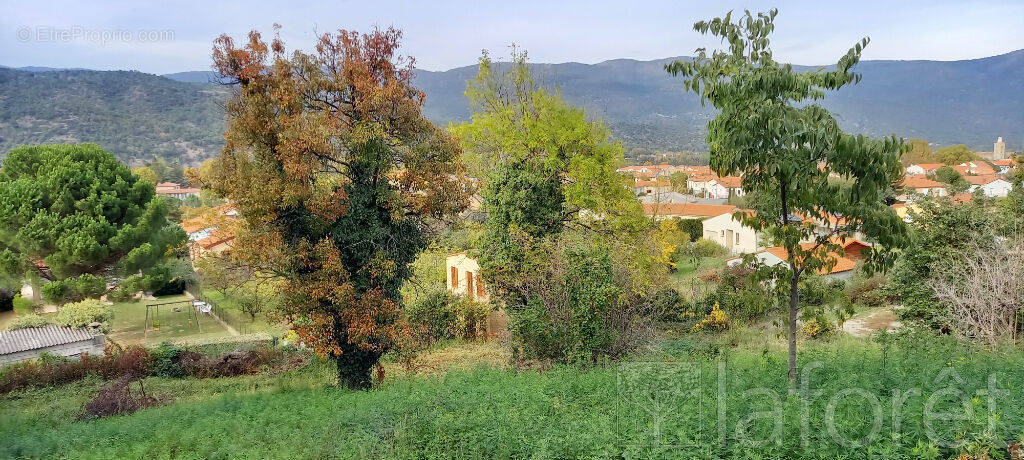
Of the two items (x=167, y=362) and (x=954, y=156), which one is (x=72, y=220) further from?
(x=954, y=156)

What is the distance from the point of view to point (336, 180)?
12789mm

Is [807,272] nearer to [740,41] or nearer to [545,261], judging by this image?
[740,41]

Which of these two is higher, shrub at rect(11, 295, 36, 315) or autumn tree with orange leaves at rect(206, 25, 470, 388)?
autumn tree with orange leaves at rect(206, 25, 470, 388)

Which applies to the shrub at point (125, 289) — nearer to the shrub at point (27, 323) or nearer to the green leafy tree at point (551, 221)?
the shrub at point (27, 323)

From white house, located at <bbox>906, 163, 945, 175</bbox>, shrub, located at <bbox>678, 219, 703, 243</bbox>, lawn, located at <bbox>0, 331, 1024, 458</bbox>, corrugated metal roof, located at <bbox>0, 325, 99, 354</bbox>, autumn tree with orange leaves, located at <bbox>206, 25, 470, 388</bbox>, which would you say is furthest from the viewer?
white house, located at <bbox>906, 163, 945, 175</bbox>

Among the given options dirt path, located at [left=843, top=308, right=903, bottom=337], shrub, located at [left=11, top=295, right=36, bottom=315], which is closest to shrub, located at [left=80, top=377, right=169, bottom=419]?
dirt path, located at [left=843, top=308, right=903, bottom=337]

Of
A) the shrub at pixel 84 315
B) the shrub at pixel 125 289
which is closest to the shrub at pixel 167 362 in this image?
the shrub at pixel 84 315

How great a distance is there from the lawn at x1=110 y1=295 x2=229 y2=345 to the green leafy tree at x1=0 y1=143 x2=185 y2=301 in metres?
2.13

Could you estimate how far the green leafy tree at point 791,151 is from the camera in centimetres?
620

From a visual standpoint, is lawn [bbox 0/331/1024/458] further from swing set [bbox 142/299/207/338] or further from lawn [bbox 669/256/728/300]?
lawn [bbox 669/256/728/300]

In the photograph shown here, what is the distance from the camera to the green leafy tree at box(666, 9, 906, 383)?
6.20 m

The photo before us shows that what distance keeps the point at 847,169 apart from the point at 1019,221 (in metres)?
12.0

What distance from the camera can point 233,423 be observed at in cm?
895

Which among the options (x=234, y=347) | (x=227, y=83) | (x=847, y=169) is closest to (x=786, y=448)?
(x=847, y=169)
